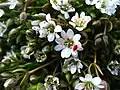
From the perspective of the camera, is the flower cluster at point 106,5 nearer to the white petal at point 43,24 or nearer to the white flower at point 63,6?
the white flower at point 63,6

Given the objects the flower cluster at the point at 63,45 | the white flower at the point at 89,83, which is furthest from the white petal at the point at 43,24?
the white flower at the point at 89,83

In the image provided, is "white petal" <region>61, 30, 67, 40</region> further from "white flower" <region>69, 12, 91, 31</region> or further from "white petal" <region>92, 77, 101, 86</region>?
"white petal" <region>92, 77, 101, 86</region>

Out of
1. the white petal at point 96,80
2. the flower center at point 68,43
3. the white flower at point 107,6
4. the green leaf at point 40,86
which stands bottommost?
the green leaf at point 40,86

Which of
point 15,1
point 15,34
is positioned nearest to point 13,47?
point 15,34

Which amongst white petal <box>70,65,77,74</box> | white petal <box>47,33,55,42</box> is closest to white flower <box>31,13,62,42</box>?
white petal <box>47,33,55,42</box>

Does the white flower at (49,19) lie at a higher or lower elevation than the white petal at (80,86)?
higher

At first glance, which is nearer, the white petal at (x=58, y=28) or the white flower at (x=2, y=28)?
the white petal at (x=58, y=28)
